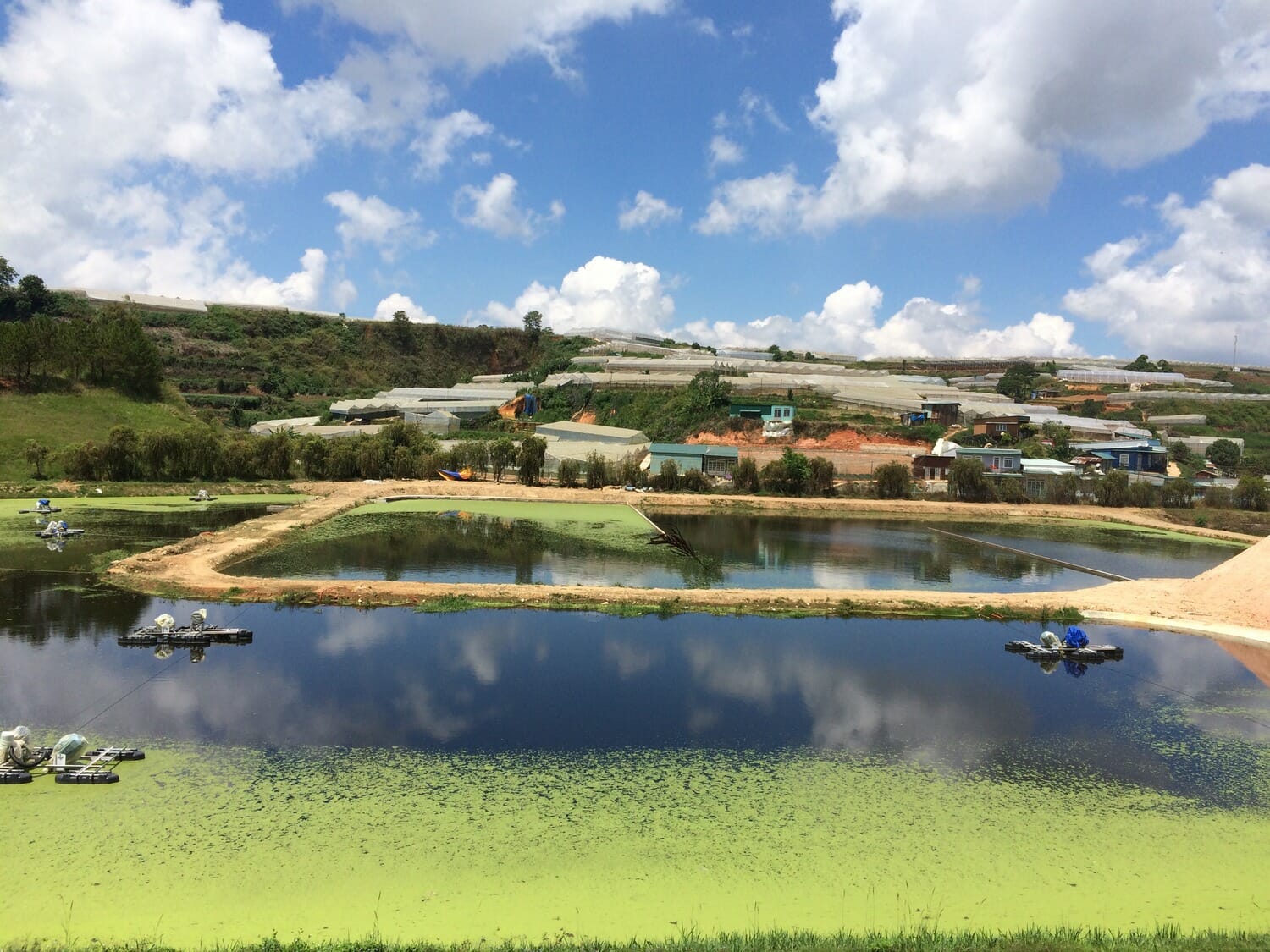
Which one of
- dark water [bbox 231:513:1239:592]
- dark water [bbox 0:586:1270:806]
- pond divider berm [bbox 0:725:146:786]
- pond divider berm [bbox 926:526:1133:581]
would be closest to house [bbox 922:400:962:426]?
dark water [bbox 231:513:1239:592]

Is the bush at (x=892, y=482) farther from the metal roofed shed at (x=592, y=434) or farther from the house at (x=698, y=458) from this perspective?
the metal roofed shed at (x=592, y=434)

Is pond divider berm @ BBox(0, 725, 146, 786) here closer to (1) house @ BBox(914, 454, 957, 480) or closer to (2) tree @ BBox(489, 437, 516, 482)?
(2) tree @ BBox(489, 437, 516, 482)

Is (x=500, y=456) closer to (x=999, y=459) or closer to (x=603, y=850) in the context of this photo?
(x=999, y=459)

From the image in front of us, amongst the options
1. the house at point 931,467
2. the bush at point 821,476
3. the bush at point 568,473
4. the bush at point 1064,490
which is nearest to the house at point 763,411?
the house at point 931,467

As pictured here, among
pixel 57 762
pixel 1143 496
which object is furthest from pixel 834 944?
pixel 1143 496

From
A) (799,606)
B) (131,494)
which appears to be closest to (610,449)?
(131,494)
